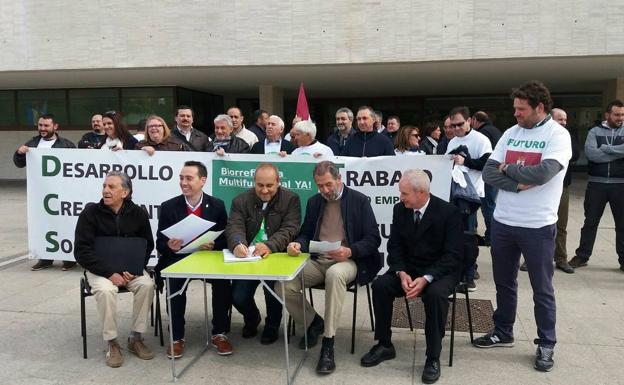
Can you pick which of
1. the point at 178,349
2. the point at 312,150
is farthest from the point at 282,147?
the point at 178,349

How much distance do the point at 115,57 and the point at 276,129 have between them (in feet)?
23.2

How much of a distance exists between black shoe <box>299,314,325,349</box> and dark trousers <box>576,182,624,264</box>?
358 centimetres

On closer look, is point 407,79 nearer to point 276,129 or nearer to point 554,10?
point 554,10

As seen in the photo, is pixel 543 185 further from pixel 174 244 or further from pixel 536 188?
pixel 174 244

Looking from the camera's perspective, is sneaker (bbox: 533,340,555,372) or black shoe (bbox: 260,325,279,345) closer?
sneaker (bbox: 533,340,555,372)

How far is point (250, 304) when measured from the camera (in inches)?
158

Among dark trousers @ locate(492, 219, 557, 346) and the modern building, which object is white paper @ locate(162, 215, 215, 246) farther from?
the modern building

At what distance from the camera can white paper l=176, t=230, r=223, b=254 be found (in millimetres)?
3809

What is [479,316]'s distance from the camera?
4.45m

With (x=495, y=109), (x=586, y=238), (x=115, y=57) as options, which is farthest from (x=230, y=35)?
(x=495, y=109)

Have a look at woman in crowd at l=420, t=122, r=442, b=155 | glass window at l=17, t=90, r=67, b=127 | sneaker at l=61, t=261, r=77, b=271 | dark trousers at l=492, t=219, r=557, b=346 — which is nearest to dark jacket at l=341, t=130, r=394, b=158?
dark trousers at l=492, t=219, r=557, b=346

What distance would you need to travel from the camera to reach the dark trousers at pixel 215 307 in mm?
3842

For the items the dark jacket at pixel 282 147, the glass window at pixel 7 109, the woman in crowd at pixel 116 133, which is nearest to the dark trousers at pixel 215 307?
the dark jacket at pixel 282 147

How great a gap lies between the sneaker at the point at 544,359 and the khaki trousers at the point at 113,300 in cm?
273
